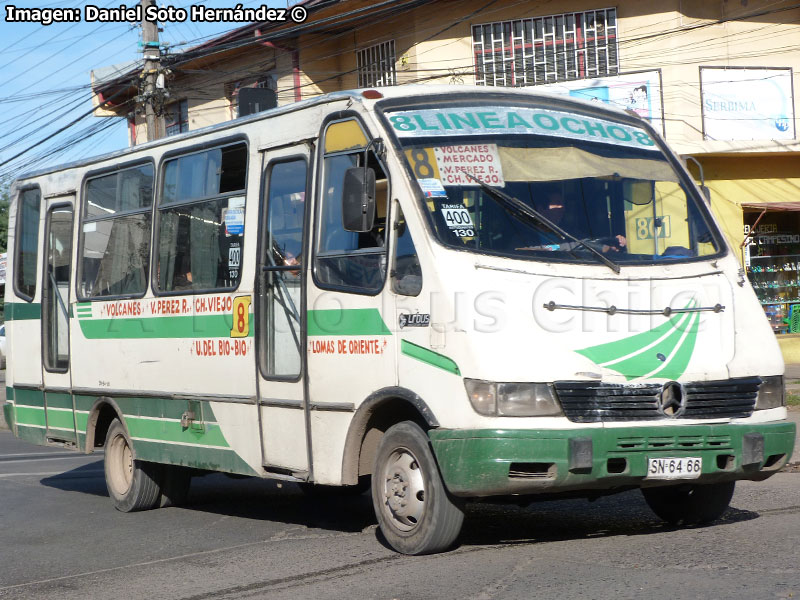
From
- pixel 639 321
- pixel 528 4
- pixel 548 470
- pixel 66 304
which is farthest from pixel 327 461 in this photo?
pixel 528 4

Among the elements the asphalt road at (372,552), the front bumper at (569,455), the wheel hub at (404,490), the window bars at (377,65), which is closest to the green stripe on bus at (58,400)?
the asphalt road at (372,552)

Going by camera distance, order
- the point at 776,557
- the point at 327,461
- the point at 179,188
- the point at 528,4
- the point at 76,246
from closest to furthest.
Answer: the point at 776,557 → the point at 327,461 → the point at 179,188 → the point at 76,246 → the point at 528,4

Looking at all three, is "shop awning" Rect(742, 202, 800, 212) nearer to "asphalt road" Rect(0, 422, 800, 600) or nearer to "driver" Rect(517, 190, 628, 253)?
"asphalt road" Rect(0, 422, 800, 600)

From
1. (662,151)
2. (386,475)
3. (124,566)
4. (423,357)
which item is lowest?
(124,566)

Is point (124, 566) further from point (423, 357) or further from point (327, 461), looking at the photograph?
point (423, 357)

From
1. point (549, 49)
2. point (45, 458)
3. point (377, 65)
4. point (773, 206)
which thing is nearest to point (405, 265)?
point (45, 458)

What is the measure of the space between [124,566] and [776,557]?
147 inches

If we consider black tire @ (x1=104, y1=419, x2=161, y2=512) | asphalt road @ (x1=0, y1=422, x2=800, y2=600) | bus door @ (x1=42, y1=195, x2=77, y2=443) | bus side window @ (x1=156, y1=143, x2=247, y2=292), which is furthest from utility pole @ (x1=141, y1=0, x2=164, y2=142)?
bus side window @ (x1=156, y1=143, x2=247, y2=292)

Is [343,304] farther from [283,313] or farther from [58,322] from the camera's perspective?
[58,322]

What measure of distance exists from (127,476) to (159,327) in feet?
5.10

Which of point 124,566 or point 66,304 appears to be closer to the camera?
point 124,566

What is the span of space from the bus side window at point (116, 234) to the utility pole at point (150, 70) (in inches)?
510

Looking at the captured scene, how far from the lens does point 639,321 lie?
260 inches

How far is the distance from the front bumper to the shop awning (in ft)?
52.1
